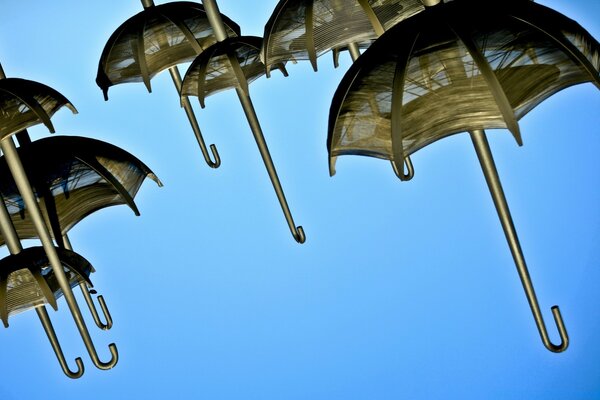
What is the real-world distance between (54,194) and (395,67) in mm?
2292

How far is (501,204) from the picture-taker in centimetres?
281

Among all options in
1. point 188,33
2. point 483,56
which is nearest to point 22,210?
point 188,33

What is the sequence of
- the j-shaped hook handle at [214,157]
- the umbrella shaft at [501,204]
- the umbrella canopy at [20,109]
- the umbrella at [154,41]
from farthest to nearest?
1. the j-shaped hook handle at [214,157]
2. the umbrella at [154,41]
3. the umbrella canopy at [20,109]
4. the umbrella shaft at [501,204]

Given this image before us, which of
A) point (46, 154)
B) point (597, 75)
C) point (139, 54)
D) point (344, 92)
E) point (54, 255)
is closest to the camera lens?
point (597, 75)

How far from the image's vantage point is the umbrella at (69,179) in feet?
13.8

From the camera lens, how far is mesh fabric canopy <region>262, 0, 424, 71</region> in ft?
11.8

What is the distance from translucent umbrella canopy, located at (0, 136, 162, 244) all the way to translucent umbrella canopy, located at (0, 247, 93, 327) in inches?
23.2

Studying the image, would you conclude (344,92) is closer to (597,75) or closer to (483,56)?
(483,56)

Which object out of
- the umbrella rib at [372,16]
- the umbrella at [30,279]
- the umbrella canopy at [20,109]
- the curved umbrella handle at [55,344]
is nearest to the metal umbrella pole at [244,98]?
the umbrella rib at [372,16]

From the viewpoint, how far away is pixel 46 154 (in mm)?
4195

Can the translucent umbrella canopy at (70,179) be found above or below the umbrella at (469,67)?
above

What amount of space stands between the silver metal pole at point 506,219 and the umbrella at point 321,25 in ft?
3.09

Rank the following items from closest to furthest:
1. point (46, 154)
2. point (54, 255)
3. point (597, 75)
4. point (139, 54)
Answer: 1. point (597, 75)
2. point (54, 255)
3. point (46, 154)
4. point (139, 54)

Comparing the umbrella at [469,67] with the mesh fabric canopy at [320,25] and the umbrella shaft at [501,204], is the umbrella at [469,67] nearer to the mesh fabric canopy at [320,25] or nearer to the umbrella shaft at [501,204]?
the umbrella shaft at [501,204]
